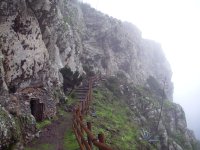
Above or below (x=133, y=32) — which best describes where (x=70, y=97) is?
below

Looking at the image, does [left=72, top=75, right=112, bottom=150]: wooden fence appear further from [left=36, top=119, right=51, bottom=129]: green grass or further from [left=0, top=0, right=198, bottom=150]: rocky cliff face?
[left=36, top=119, right=51, bottom=129]: green grass

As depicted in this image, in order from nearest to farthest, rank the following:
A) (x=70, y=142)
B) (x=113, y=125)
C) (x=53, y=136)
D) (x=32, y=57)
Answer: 1. (x=70, y=142)
2. (x=53, y=136)
3. (x=32, y=57)
4. (x=113, y=125)

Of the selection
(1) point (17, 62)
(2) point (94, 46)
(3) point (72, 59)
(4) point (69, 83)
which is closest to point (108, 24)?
(2) point (94, 46)

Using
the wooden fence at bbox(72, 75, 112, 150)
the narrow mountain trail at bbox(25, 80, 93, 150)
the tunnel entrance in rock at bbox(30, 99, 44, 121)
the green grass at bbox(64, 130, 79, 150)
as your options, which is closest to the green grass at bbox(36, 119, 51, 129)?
the narrow mountain trail at bbox(25, 80, 93, 150)

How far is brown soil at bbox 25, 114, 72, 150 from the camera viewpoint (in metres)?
16.6

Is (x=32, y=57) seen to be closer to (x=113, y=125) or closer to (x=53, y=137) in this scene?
(x=113, y=125)

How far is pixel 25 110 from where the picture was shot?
1859 centimetres

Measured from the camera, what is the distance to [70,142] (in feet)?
57.6

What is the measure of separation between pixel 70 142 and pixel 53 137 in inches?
64.7

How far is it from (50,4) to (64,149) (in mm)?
19459

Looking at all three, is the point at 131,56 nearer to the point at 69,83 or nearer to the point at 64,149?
the point at 69,83

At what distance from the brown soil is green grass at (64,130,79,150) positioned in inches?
8.8

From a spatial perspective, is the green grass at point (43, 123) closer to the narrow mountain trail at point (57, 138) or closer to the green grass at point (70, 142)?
the narrow mountain trail at point (57, 138)

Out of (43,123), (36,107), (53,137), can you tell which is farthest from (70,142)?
(36,107)
